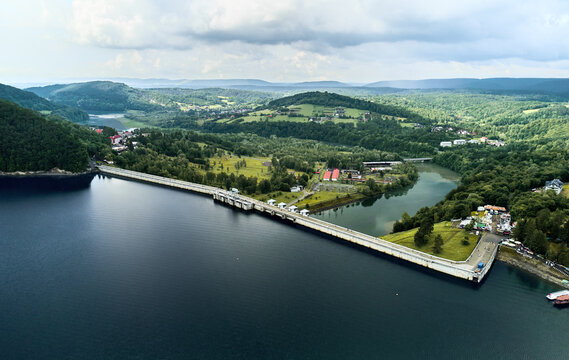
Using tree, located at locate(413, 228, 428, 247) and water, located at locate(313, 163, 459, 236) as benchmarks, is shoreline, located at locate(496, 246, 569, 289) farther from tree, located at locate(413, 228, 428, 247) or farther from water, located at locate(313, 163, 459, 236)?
water, located at locate(313, 163, 459, 236)

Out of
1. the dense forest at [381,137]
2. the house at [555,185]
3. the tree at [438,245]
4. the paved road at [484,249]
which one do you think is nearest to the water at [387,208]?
the tree at [438,245]

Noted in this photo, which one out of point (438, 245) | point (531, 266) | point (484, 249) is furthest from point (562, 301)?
point (438, 245)

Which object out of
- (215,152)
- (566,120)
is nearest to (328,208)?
(215,152)

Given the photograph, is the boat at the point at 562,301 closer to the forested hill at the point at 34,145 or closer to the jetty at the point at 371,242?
the jetty at the point at 371,242

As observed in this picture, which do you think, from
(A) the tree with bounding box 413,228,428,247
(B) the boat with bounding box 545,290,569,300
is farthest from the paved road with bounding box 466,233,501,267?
(B) the boat with bounding box 545,290,569,300

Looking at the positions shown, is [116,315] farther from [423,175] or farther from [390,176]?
[423,175]

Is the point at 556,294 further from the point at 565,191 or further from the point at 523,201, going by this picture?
the point at 565,191
